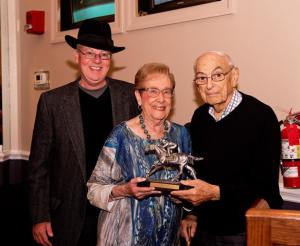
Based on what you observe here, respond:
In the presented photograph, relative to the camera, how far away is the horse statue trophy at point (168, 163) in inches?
71.2

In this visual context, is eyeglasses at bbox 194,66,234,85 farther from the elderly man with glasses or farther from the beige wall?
the beige wall

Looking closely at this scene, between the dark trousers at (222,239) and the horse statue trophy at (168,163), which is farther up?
the horse statue trophy at (168,163)

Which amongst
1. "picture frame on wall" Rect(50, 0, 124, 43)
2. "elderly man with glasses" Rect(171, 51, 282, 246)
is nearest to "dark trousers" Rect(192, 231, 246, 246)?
"elderly man with glasses" Rect(171, 51, 282, 246)

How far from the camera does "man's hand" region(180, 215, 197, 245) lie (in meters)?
2.13

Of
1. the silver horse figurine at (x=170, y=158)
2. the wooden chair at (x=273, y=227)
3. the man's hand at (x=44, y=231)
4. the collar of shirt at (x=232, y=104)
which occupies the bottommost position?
the man's hand at (x=44, y=231)

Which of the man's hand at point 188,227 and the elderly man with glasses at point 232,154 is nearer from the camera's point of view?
the elderly man with glasses at point 232,154

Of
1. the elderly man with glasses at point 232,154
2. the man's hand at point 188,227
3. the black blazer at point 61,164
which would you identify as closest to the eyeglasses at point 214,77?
the elderly man with glasses at point 232,154

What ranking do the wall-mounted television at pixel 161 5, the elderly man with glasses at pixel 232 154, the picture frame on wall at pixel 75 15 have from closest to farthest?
Result: the elderly man with glasses at pixel 232 154, the wall-mounted television at pixel 161 5, the picture frame on wall at pixel 75 15

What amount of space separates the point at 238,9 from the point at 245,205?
1.34m

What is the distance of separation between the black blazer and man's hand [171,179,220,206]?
2.27ft

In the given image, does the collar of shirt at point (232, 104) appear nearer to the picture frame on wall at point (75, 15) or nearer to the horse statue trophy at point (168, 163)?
the horse statue trophy at point (168, 163)

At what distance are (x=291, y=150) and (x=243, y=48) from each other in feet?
2.50

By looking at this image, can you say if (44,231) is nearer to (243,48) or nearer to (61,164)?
(61,164)

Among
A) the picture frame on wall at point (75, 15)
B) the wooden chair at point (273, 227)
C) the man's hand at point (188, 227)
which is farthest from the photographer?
the picture frame on wall at point (75, 15)
